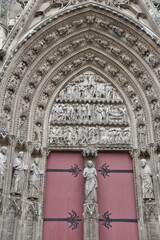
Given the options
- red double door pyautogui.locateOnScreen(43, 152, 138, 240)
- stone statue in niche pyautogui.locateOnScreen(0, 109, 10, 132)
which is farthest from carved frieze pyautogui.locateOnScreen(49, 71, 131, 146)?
stone statue in niche pyautogui.locateOnScreen(0, 109, 10, 132)

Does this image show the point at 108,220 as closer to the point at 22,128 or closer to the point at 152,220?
the point at 152,220

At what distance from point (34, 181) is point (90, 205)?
128 cm

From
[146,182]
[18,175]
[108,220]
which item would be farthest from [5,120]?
[146,182]

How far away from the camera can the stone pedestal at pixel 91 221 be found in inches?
246

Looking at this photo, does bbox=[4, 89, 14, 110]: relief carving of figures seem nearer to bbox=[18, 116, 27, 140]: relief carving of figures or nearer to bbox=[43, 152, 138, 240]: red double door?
bbox=[18, 116, 27, 140]: relief carving of figures

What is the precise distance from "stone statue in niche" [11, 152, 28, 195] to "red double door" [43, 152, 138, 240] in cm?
70

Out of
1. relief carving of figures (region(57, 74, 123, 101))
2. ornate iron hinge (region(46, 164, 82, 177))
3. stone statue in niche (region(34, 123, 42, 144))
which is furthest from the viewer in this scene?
relief carving of figures (region(57, 74, 123, 101))

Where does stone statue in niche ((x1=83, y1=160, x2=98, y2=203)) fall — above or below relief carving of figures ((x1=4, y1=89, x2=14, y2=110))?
below

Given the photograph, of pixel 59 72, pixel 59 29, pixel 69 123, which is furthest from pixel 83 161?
pixel 59 29

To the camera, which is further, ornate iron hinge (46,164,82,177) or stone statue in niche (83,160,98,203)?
ornate iron hinge (46,164,82,177)

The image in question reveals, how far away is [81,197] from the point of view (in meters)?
6.96

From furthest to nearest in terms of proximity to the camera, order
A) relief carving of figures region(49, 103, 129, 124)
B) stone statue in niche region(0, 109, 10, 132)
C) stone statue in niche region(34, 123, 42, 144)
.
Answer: relief carving of figures region(49, 103, 129, 124)
stone statue in niche region(34, 123, 42, 144)
stone statue in niche region(0, 109, 10, 132)

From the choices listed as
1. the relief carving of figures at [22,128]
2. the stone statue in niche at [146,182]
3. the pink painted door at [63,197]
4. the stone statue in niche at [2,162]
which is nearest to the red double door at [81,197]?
the pink painted door at [63,197]

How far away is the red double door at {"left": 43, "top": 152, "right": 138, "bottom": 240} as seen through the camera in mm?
6660
